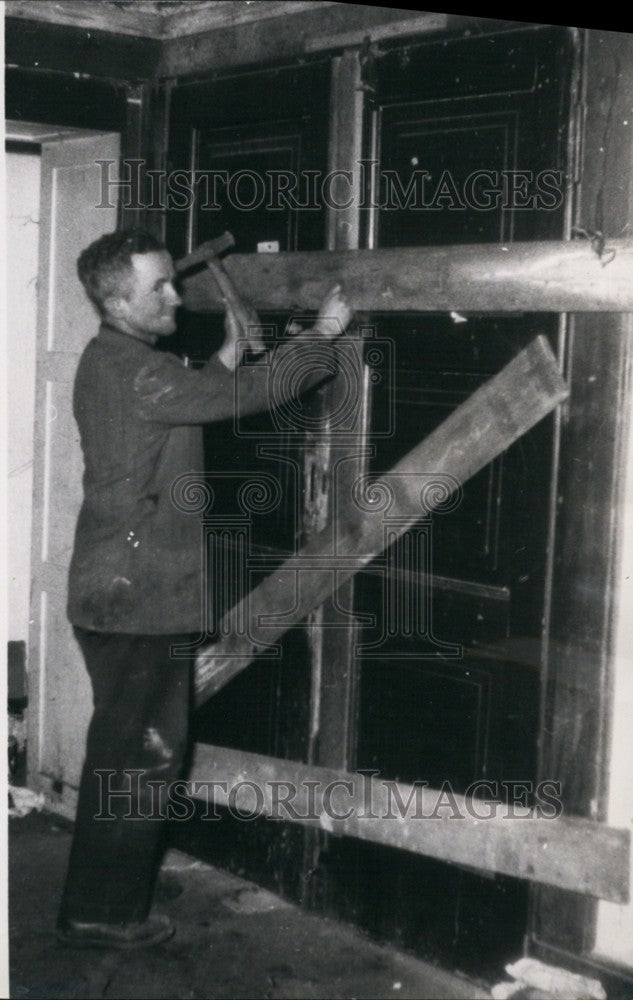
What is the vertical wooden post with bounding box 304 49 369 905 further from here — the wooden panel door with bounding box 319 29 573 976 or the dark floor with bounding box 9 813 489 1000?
the dark floor with bounding box 9 813 489 1000

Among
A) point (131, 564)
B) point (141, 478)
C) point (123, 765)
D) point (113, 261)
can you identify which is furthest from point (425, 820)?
point (113, 261)

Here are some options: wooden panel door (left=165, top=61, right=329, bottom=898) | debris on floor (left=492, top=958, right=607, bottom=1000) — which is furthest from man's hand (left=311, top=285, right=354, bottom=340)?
debris on floor (left=492, top=958, right=607, bottom=1000)

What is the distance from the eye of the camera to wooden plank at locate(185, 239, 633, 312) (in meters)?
2.49

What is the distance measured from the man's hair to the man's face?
2cm

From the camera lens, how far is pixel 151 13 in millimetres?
3301

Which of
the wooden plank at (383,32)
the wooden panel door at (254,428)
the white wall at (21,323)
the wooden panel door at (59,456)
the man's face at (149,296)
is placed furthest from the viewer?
the white wall at (21,323)

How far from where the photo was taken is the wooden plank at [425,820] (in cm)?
262

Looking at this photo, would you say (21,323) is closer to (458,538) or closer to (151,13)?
(151,13)

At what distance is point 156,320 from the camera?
2875mm

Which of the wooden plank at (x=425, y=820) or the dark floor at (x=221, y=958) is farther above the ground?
the wooden plank at (x=425, y=820)

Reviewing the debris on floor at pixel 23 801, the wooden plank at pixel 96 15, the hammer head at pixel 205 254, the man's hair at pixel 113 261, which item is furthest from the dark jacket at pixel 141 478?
Answer: the debris on floor at pixel 23 801

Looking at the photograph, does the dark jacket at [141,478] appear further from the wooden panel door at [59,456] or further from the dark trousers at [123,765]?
the wooden panel door at [59,456]

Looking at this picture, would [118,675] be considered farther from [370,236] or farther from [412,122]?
[412,122]

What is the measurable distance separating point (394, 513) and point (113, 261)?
1.02 metres
